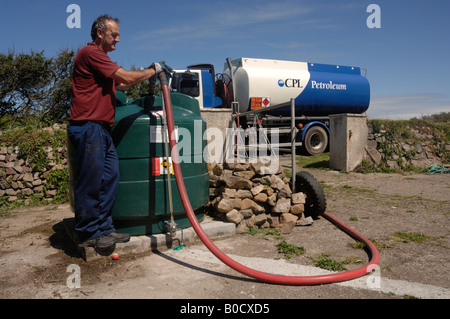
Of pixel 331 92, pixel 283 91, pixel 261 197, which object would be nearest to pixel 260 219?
pixel 261 197

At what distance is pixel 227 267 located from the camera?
121 inches

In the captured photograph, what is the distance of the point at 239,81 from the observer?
1088cm

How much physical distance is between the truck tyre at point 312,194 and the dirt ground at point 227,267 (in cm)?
18

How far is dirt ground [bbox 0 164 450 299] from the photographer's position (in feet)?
8.53

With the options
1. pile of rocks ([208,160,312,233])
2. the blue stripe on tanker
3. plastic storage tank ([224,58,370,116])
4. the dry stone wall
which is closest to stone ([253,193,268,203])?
pile of rocks ([208,160,312,233])

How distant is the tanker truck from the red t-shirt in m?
6.66

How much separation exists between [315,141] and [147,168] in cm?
994

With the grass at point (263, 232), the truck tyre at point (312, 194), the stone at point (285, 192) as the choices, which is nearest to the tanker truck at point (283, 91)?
the truck tyre at point (312, 194)

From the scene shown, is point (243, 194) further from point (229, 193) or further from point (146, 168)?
point (146, 168)

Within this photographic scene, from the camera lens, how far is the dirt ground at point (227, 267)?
2.60m

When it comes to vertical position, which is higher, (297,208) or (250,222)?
(297,208)

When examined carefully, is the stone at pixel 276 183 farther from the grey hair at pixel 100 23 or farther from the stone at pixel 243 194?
the grey hair at pixel 100 23
